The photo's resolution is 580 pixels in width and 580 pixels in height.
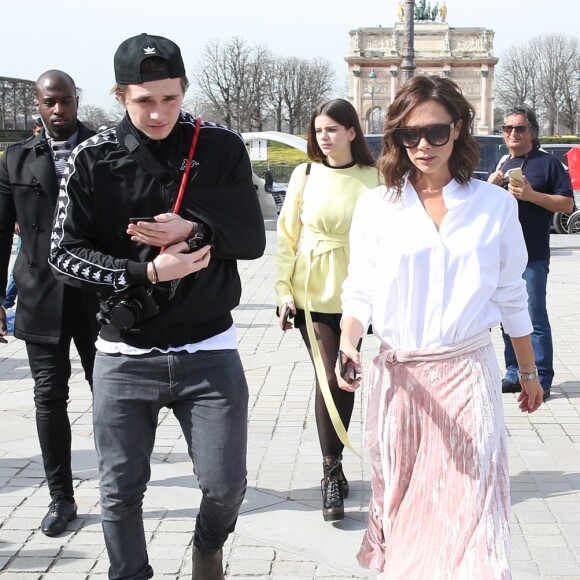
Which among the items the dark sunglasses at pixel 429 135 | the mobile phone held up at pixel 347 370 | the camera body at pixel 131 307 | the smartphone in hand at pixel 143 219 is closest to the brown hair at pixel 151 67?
the smartphone in hand at pixel 143 219

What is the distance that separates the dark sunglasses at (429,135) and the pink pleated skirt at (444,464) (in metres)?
0.61

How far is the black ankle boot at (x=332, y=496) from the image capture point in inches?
176

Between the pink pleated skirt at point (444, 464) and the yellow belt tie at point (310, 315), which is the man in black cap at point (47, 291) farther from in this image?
the pink pleated skirt at point (444, 464)

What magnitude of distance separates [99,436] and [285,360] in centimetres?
494

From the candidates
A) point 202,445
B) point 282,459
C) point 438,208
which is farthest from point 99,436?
point 282,459

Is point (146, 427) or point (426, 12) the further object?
point (426, 12)

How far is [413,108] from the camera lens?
10.7 feet

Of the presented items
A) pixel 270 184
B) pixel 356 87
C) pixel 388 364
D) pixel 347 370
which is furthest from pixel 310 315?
pixel 356 87

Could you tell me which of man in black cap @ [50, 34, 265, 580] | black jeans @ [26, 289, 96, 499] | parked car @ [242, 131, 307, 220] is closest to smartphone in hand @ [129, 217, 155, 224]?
man in black cap @ [50, 34, 265, 580]

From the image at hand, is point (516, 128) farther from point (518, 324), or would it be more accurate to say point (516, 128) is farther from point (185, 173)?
point (185, 173)

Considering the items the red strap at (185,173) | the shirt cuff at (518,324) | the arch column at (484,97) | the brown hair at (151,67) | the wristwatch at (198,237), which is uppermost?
the brown hair at (151,67)

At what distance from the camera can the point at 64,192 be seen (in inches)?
124

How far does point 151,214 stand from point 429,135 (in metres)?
0.88

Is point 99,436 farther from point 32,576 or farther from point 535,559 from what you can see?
point 535,559
